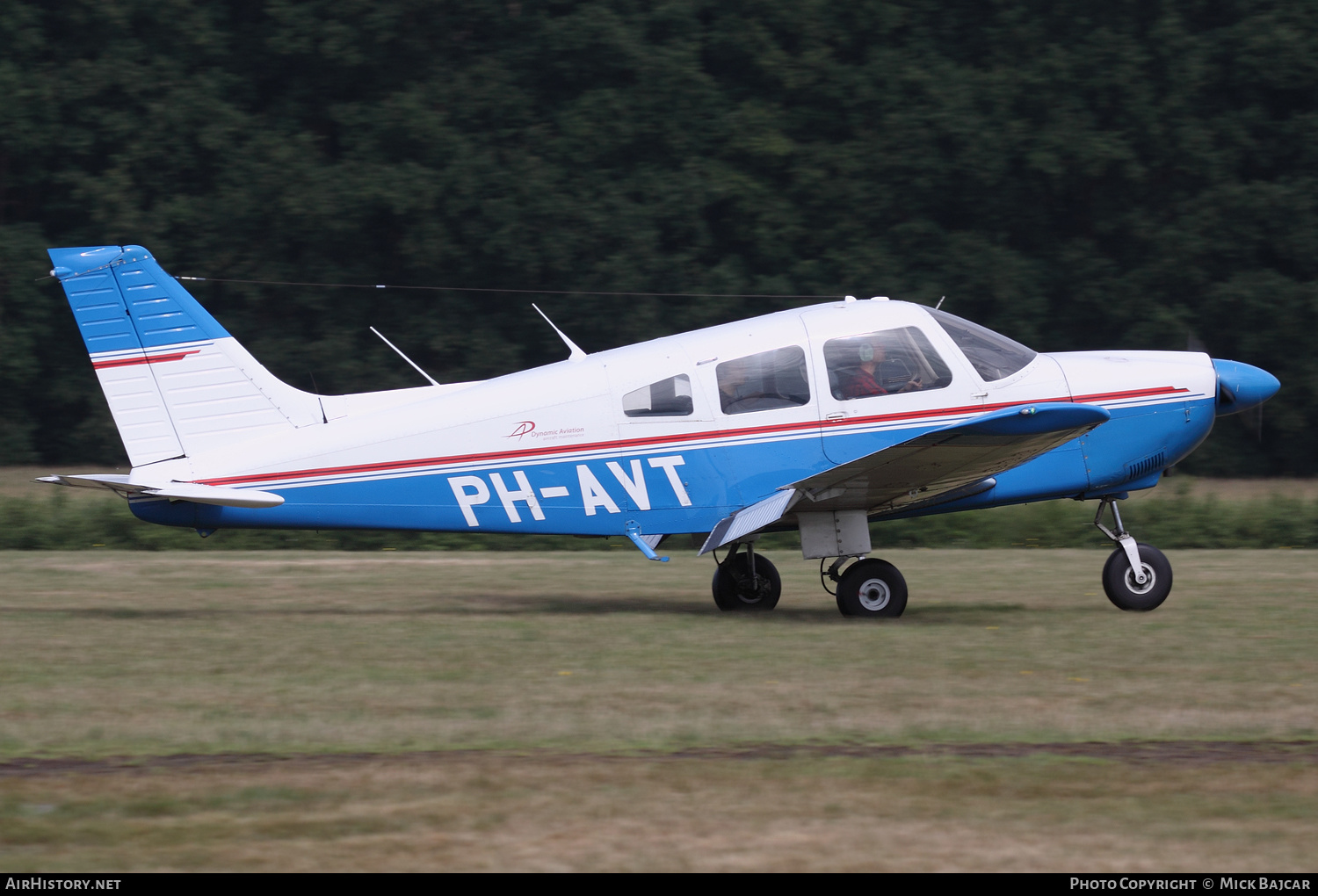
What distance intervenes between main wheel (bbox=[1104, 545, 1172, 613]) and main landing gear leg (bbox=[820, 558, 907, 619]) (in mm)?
1613

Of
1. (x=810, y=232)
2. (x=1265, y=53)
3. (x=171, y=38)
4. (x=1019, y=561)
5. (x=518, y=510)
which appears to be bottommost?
(x=1019, y=561)

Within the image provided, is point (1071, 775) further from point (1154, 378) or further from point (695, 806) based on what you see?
point (1154, 378)

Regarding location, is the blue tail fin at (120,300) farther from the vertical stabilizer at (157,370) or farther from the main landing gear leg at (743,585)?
the main landing gear leg at (743,585)

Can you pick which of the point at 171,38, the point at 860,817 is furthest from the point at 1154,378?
the point at 171,38

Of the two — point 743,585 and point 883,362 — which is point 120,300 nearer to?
point 743,585

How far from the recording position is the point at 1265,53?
28656 millimetres

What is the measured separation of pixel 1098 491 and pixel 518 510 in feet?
14.2

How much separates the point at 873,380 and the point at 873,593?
153cm

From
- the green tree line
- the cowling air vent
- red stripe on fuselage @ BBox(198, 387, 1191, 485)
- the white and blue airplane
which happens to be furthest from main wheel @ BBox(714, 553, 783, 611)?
the green tree line

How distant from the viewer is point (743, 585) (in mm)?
10875

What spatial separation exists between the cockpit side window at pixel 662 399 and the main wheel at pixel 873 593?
1.71 metres

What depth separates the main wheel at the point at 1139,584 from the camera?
1027cm

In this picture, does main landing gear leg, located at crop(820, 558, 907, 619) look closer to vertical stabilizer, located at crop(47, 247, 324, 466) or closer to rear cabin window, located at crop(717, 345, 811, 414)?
rear cabin window, located at crop(717, 345, 811, 414)
